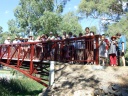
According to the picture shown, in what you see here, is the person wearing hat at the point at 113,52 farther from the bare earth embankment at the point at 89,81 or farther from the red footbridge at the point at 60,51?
the bare earth embankment at the point at 89,81

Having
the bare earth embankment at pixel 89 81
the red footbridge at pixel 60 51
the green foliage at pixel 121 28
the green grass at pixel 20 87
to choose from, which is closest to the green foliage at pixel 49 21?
the green foliage at pixel 121 28

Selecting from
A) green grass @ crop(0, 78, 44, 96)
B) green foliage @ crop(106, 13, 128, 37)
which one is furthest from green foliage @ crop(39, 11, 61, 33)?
green grass @ crop(0, 78, 44, 96)

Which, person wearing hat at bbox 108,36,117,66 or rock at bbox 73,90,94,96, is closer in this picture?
rock at bbox 73,90,94,96

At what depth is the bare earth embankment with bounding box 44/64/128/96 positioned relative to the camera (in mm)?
7566

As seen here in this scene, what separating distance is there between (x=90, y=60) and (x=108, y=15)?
18407 millimetres

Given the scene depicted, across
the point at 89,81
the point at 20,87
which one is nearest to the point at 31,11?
the point at 20,87

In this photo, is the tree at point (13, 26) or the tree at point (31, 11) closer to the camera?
the tree at point (31, 11)

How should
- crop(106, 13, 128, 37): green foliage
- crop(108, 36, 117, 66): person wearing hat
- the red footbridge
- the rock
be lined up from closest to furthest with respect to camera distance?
the rock, the red footbridge, crop(108, 36, 117, 66): person wearing hat, crop(106, 13, 128, 37): green foliage

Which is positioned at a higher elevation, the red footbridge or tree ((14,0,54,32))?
tree ((14,0,54,32))

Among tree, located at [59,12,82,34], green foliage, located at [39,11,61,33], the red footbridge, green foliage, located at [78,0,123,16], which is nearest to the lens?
the red footbridge

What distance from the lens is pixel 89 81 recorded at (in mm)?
8273

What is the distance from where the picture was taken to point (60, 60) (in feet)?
35.8

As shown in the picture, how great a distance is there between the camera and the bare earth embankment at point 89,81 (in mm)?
7566

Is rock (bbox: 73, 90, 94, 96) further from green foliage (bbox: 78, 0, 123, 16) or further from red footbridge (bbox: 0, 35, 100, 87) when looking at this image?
green foliage (bbox: 78, 0, 123, 16)
